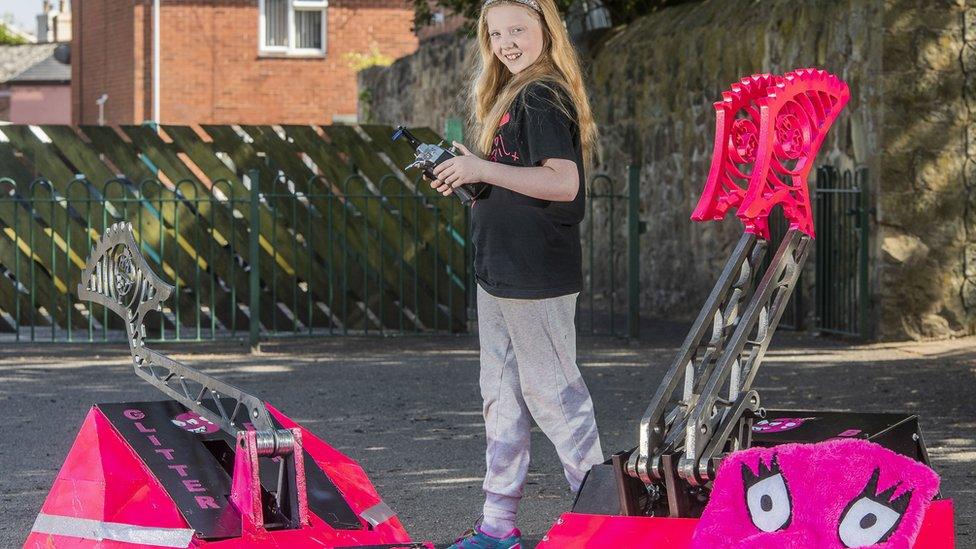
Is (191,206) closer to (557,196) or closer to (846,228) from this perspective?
(846,228)

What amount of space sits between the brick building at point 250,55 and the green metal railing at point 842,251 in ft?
56.7

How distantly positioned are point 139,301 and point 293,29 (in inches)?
1005

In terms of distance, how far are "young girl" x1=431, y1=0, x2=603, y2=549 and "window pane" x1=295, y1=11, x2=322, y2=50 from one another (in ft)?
82.7

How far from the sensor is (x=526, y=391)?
4.19 metres

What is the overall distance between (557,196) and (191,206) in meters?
7.93

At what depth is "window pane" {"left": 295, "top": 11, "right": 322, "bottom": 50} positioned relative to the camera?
28.9 m

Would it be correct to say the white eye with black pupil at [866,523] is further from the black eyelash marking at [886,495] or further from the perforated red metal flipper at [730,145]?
the perforated red metal flipper at [730,145]

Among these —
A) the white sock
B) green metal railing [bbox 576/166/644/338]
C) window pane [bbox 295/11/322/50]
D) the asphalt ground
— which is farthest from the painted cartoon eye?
window pane [bbox 295/11/322/50]

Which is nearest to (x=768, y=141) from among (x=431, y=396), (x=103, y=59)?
(x=431, y=396)

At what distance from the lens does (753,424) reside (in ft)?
12.7

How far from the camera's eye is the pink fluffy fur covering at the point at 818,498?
2932 millimetres

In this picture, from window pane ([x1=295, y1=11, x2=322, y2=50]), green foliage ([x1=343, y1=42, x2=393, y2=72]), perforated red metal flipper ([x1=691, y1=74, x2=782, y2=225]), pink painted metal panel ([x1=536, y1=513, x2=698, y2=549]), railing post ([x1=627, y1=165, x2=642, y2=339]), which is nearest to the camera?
pink painted metal panel ([x1=536, y1=513, x2=698, y2=549])

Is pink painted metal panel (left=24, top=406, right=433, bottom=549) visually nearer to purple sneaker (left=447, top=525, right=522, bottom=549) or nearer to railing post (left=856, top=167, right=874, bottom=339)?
purple sneaker (left=447, top=525, right=522, bottom=549)

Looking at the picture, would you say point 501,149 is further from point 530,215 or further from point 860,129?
point 860,129
